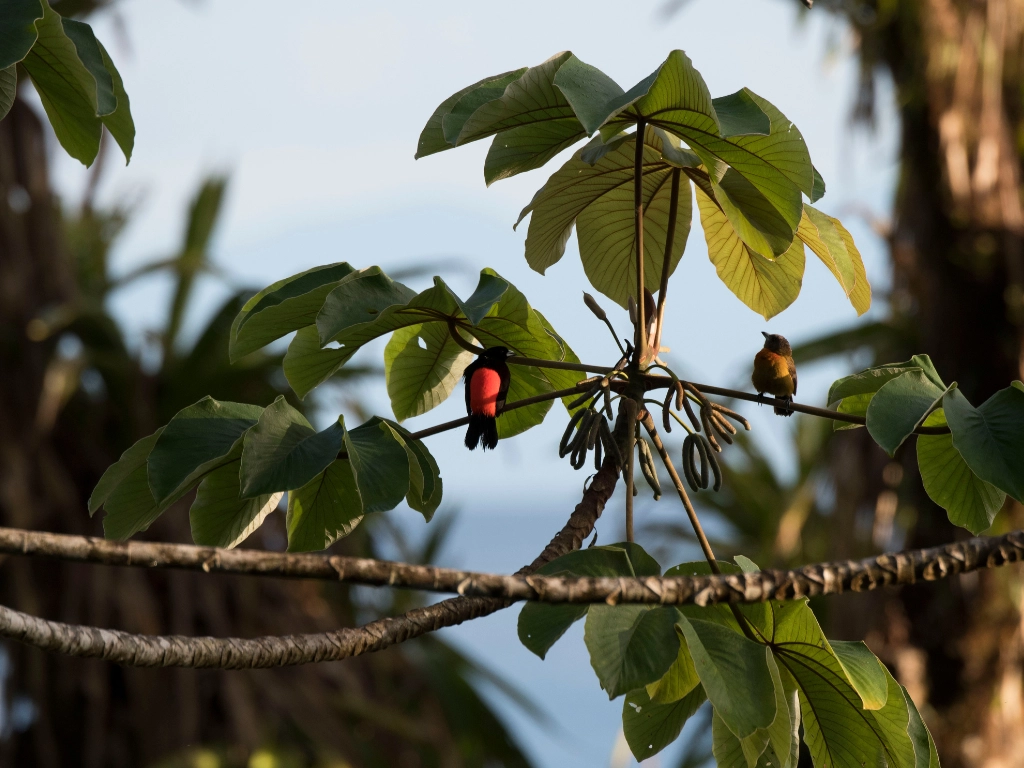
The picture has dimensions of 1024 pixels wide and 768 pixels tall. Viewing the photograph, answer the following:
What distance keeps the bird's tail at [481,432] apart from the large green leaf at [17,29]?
427 millimetres

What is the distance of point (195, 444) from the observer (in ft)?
2.32

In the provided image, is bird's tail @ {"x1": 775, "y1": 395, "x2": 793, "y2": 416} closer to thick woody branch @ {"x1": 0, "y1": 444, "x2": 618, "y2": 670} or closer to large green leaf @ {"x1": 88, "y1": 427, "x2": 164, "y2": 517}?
thick woody branch @ {"x1": 0, "y1": 444, "x2": 618, "y2": 670}

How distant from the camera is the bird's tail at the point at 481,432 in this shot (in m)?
0.85

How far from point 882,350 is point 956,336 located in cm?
29

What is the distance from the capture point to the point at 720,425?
84 centimetres

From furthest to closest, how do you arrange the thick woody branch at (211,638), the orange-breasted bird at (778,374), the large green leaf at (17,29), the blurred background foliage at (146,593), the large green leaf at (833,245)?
the blurred background foliage at (146,593) < the orange-breasted bird at (778,374) < the large green leaf at (833,245) < the large green leaf at (17,29) < the thick woody branch at (211,638)

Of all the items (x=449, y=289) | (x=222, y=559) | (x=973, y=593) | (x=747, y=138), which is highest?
(x=747, y=138)

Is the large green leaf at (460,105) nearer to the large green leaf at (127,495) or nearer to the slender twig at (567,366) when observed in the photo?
the slender twig at (567,366)

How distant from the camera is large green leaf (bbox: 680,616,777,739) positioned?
2.18ft

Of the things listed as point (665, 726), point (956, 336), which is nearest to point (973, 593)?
point (956, 336)

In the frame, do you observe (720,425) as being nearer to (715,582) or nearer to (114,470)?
(715,582)

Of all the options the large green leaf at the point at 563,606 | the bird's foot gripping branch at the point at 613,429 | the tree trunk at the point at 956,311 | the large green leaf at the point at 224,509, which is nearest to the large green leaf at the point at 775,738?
the bird's foot gripping branch at the point at 613,429

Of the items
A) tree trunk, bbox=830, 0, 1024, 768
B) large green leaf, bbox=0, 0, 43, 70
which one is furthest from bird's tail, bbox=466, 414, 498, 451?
tree trunk, bbox=830, 0, 1024, 768

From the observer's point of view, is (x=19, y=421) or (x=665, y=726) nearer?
(x=665, y=726)
